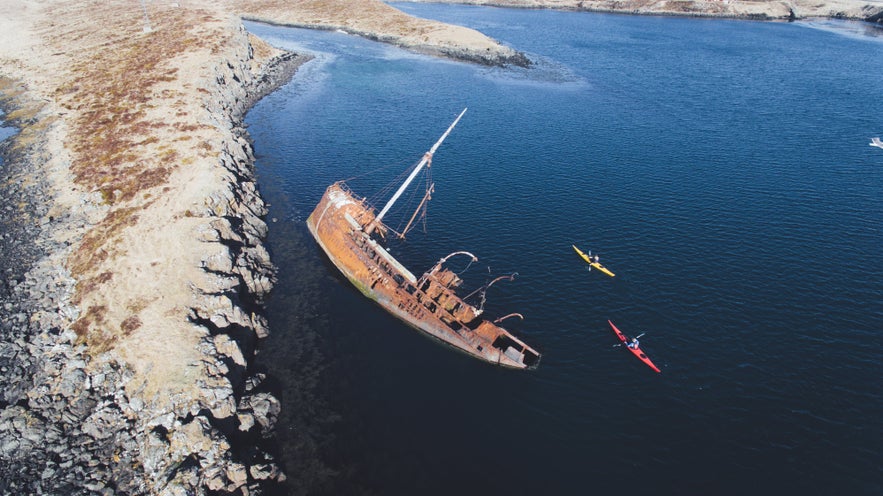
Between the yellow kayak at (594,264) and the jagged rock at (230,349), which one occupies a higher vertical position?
the yellow kayak at (594,264)

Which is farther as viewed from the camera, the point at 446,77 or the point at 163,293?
the point at 446,77

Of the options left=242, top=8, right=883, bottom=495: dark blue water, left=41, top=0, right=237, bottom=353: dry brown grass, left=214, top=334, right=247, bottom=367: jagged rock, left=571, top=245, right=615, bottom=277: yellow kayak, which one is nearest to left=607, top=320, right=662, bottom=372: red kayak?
left=242, top=8, right=883, bottom=495: dark blue water

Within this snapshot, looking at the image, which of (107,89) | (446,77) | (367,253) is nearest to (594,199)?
(367,253)

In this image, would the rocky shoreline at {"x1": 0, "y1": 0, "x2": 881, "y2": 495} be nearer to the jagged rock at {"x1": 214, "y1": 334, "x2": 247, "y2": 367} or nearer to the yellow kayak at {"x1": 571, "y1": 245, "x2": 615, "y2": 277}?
the jagged rock at {"x1": 214, "y1": 334, "x2": 247, "y2": 367}

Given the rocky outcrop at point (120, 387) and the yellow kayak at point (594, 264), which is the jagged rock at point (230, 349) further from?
the yellow kayak at point (594, 264)

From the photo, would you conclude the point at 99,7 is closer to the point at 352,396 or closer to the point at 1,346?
the point at 1,346

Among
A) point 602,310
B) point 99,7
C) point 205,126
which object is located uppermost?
point 99,7

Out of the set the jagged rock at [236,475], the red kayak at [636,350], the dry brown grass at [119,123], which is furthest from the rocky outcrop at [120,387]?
the red kayak at [636,350]

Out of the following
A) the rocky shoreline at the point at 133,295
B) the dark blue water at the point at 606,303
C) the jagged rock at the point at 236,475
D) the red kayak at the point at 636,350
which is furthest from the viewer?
the red kayak at the point at 636,350
